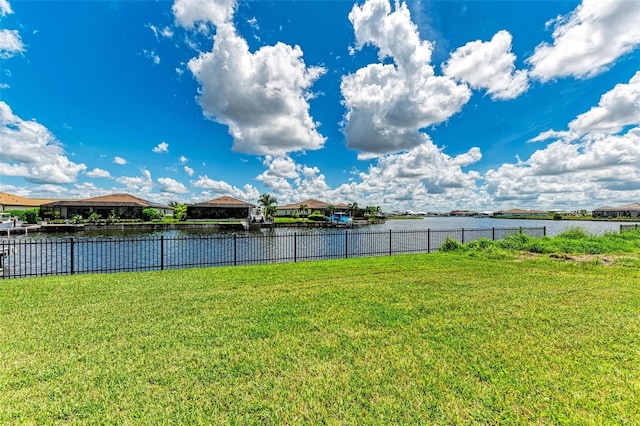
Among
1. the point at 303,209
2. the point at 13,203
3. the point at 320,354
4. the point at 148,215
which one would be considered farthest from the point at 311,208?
the point at 320,354

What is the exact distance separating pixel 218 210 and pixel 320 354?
2142 inches

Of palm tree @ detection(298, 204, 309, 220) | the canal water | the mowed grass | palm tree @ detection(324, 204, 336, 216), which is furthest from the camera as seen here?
palm tree @ detection(298, 204, 309, 220)

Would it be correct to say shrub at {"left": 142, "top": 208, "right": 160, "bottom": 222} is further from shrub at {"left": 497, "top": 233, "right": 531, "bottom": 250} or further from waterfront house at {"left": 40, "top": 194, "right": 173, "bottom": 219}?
shrub at {"left": 497, "top": 233, "right": 531, "bottom": 250}

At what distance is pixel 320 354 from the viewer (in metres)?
3.45

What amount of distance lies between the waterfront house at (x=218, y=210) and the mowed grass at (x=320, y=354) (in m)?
49.0

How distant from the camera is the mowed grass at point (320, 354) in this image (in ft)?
8.28

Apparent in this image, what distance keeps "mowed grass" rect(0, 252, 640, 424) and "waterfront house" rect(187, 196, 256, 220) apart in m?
49.0

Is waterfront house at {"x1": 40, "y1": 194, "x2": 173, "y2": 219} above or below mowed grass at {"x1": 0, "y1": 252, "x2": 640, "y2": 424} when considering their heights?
above

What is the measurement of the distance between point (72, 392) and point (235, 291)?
358cm

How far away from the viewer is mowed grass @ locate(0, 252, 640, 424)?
2.52 m

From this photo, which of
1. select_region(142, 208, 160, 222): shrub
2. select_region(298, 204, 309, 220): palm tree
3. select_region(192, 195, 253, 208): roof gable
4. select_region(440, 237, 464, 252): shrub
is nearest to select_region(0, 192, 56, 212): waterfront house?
select_region(142, 208, 160, 222): shrub

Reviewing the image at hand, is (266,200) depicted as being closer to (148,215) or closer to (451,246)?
(148,215)

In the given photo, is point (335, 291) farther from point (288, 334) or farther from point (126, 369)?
point (126, 369)

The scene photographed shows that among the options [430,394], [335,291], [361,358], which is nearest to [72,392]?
[361,358]
